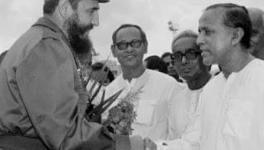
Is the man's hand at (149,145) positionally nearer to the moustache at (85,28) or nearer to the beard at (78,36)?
the beard at (78,36)

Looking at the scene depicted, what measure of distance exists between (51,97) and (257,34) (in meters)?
2.56

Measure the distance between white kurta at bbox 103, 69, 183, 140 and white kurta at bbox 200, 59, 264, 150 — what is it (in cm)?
162

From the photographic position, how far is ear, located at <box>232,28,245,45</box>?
4.50 meters

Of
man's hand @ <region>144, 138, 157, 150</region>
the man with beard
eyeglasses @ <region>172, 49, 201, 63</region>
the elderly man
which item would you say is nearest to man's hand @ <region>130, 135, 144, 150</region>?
man's hand @ <region>144, 138, 157, 150</region>

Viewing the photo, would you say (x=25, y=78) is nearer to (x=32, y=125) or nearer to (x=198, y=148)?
(x=32, y=125)

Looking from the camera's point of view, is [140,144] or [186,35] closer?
[140,144]

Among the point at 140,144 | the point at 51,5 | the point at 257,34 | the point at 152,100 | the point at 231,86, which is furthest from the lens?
the point at 152,100

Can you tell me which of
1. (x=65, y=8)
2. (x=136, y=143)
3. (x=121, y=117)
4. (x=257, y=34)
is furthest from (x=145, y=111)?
(x=65, y=8)

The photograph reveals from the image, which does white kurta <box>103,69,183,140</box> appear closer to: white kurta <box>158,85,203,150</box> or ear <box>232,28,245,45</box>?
white kurta <box>158,85,203,150</box>

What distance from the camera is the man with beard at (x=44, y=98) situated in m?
3.44

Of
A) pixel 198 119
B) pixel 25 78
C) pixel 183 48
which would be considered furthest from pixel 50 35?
pixel 183 48

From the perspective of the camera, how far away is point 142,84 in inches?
258

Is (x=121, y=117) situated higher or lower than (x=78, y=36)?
lower

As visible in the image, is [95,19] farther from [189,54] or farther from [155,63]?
[155,63]
